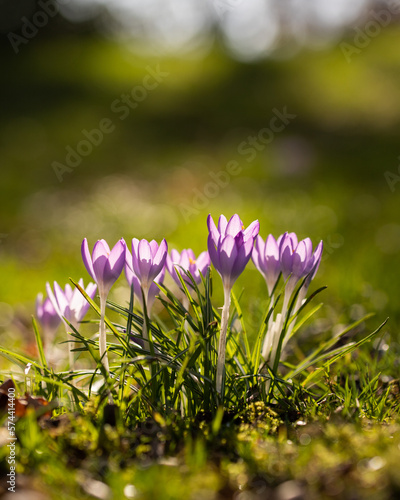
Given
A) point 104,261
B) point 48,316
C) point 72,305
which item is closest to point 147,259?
point 104,261

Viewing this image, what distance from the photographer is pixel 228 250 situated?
4.60 feet

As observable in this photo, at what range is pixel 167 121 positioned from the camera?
9914 mm

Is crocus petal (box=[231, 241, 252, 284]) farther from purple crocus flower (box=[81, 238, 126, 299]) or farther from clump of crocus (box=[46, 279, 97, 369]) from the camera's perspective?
clump of crocus (box=[46, 279, 97, 369])

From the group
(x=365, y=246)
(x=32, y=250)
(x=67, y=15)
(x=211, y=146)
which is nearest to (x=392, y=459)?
(x=365, y=246)

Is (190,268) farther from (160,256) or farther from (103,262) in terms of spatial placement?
(103,262)

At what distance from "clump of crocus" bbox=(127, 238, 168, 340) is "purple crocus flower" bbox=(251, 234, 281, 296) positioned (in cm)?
31

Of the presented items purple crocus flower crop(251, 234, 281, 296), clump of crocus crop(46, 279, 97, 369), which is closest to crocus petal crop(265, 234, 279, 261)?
purple crocus flower crop(251, 234, 281, 296)

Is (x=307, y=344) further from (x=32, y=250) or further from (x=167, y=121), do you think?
(x=167, y=121)

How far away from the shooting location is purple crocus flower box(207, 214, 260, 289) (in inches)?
54.9

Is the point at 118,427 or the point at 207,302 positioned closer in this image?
the point at 118,427

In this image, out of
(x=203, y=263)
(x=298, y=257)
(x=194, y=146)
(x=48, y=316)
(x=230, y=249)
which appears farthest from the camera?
(x=194, y=146)

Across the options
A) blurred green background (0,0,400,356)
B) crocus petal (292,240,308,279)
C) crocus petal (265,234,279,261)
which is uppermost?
blurred green background (0,0,400,356)

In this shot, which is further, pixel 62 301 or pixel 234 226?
pixel 62 301

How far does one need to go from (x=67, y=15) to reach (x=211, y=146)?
29.5 feet
